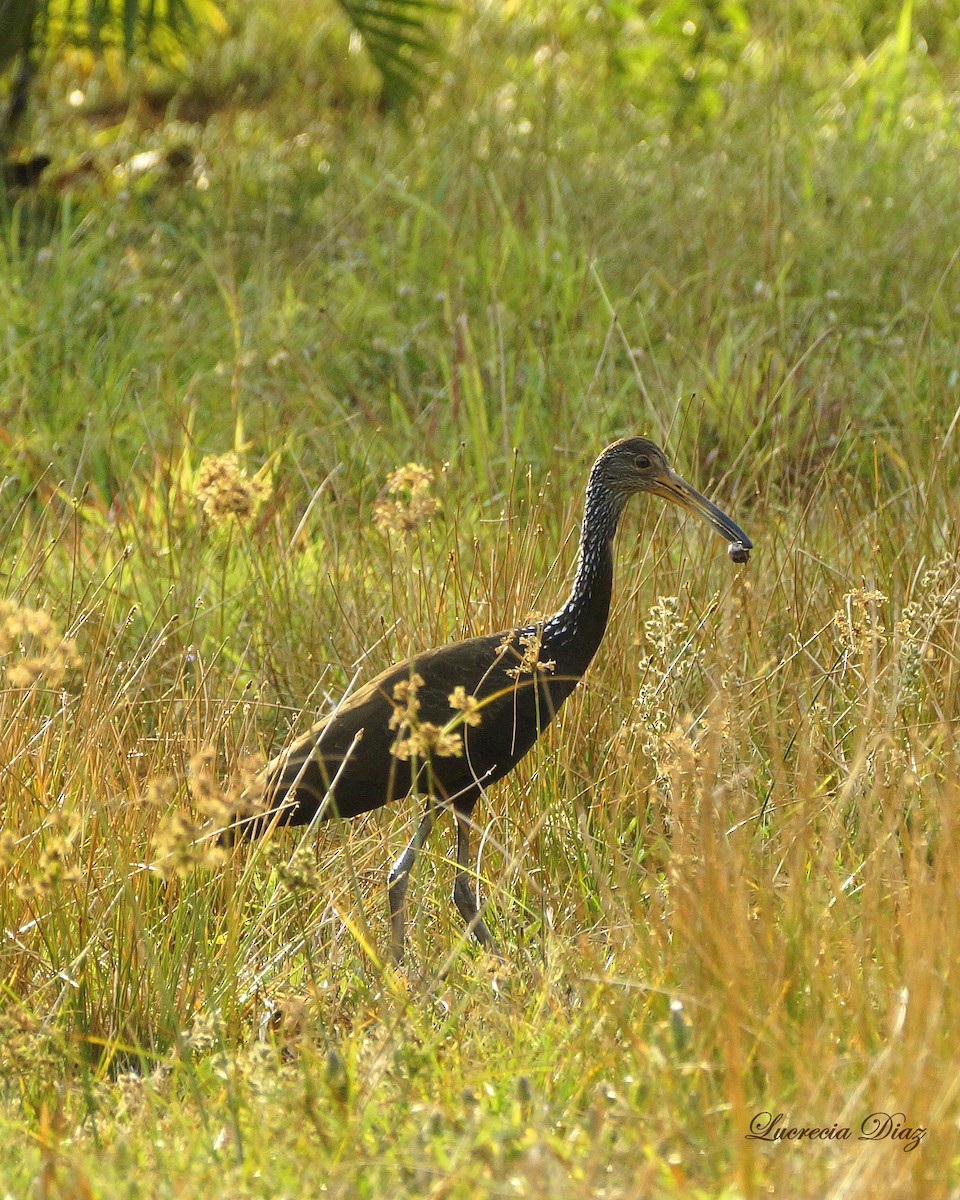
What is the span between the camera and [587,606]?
3629 mm

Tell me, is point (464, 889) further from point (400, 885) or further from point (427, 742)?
point (427, 742)

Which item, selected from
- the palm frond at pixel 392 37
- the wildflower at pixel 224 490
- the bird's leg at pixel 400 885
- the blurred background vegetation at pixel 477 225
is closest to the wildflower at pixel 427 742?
the bird's leg at pixel 400 885

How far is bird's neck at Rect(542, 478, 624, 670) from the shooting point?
361 cm

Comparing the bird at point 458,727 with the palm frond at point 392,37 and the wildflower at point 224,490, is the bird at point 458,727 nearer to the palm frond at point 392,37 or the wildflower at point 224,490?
the wildflower at point 224,490

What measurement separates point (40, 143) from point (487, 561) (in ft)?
20.5

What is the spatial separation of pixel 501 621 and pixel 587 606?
53 cm

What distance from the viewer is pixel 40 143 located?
9281 mm

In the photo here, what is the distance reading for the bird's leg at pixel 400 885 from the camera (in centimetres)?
329

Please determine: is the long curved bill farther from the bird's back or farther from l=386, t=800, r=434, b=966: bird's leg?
l=386, t=800, r=434, b=966: bird's leg

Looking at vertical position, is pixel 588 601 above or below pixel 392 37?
below

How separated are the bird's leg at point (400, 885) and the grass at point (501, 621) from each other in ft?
0.24

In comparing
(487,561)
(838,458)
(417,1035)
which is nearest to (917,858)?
(417,1035)
